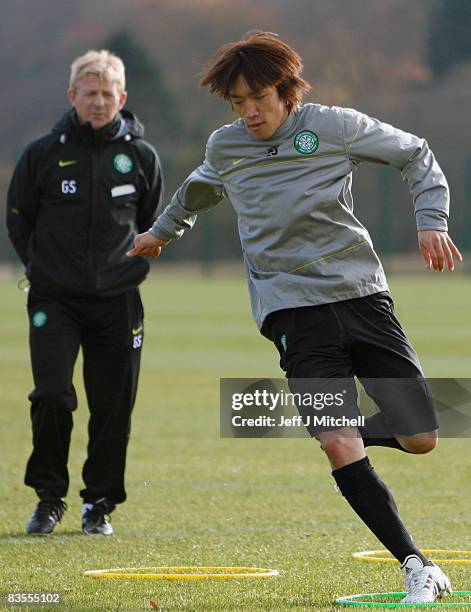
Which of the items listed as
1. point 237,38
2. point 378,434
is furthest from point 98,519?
point 237,38

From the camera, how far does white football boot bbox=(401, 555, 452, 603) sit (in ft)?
15.5

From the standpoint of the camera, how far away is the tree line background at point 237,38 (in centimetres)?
4316

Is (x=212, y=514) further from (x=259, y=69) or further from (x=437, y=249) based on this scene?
(x=259, y=69)

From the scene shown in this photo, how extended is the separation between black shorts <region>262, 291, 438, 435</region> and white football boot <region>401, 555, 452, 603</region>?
543 millimetres

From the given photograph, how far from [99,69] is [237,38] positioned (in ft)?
219

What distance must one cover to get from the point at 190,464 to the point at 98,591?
3.87 metres

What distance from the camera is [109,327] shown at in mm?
6848

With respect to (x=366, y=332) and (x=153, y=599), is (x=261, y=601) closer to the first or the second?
(x=153, y=599)

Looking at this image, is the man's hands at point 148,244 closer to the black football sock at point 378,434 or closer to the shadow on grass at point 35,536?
the black football sock at point 378,434

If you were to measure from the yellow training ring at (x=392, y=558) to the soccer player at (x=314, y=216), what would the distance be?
69 centimetres

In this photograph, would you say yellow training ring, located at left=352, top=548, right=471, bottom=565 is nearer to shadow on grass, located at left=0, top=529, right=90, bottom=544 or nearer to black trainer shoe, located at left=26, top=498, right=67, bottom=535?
shadow on grass, located at left=0, top=529, right=90, bottom=544

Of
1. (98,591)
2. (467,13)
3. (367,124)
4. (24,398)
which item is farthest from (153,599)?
(467,13)

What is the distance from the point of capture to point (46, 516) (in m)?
6.64

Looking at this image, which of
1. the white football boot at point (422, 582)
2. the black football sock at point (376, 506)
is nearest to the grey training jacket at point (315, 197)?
the black football sock at point (376, 506)
